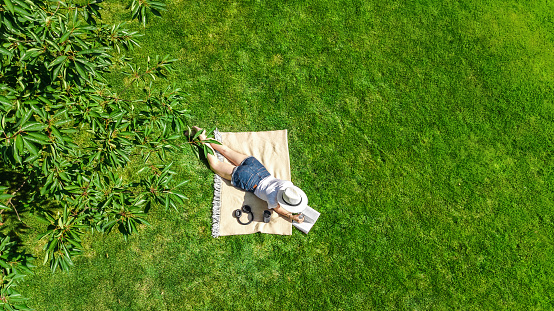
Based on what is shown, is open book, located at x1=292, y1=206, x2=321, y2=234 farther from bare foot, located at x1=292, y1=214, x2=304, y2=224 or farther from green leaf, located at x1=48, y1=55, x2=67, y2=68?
green leaf, located at x1=48, y1=55, x2=67, y2=68

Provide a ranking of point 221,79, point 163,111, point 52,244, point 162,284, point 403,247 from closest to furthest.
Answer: point 52,244
point 163,111
point 162,284
point 403,247
point 221,79

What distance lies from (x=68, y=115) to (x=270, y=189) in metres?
2.87

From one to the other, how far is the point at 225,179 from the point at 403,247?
328 cm

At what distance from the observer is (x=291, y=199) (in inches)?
185

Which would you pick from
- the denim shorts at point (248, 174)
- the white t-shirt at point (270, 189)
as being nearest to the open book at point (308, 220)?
the white t-shirt at point (270, 189)

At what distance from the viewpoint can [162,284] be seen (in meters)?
5.28

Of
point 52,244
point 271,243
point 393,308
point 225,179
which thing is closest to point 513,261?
point 393,308

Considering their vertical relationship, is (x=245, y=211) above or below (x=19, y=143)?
below

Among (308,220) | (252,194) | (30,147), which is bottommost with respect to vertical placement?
(252,194)

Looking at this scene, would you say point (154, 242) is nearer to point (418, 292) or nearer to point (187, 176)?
point (187, 176)

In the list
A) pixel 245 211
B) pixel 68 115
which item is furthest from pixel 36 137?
pixel 245 211

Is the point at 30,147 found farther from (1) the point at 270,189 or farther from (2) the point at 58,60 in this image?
(1) the point at 270,189

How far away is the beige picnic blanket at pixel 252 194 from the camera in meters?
5.53

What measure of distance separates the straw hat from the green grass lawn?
96 centimetres
